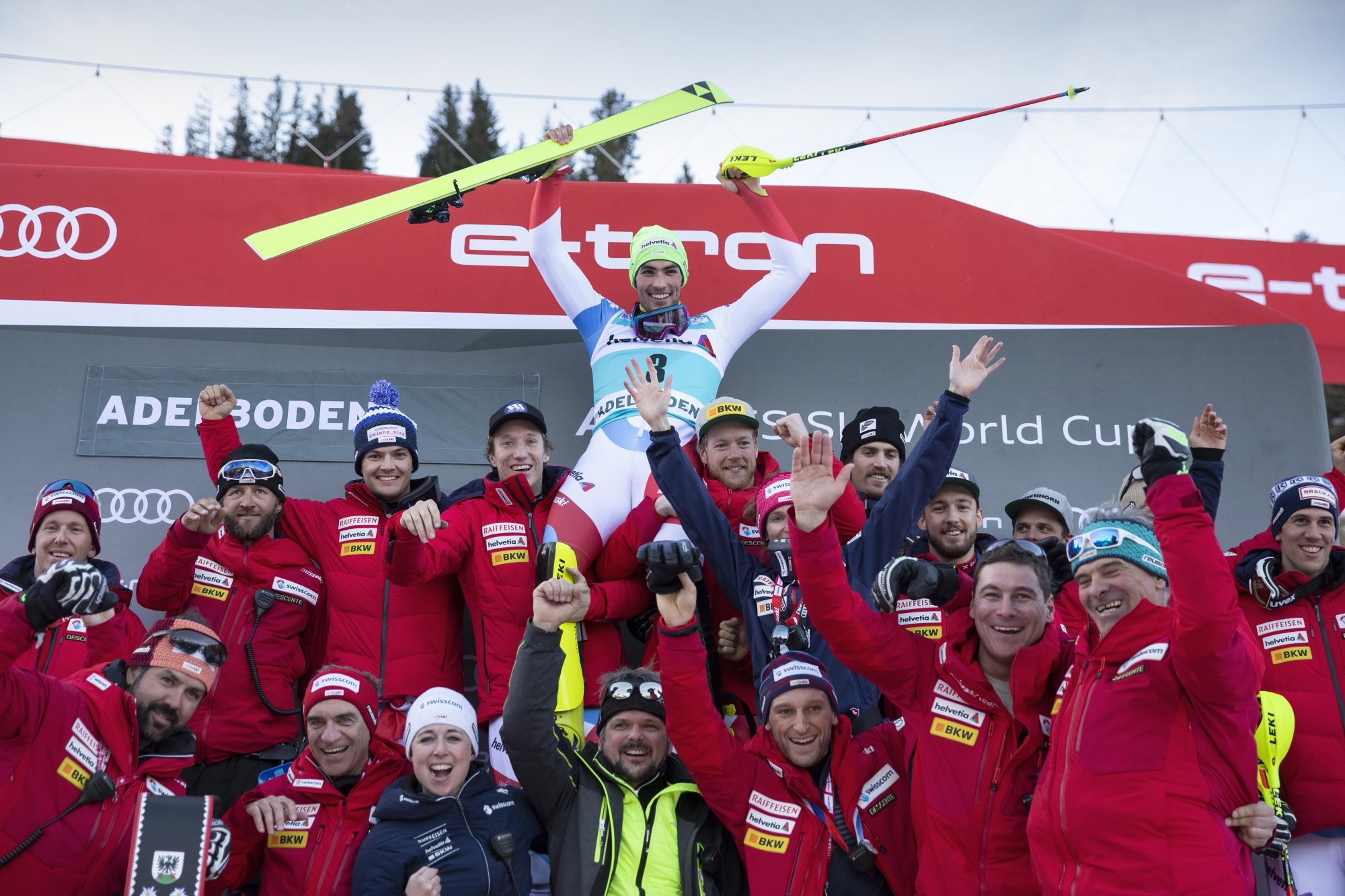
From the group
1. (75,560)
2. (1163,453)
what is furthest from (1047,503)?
(75,560)

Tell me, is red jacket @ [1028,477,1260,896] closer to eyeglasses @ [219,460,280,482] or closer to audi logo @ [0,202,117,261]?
eyeglasses @ [219,460,280,482]

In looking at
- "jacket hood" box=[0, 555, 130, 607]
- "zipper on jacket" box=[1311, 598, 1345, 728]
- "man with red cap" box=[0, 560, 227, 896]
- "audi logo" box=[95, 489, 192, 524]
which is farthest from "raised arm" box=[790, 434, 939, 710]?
"audi logo" box=[95, 489, 192, 524]

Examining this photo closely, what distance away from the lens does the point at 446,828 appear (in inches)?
150

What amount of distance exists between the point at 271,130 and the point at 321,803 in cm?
2198

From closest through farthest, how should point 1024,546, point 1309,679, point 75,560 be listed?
point 1024,546, point 1309,679, point 75,560

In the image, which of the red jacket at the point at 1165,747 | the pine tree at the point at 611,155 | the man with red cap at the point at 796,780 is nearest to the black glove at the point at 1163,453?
the red jacket at the point at 1165,747

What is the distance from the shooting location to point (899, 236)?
696cm

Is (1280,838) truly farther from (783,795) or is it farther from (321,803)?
(321,803)

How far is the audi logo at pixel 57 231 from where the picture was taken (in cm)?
649

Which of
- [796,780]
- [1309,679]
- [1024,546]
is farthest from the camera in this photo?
[1309,679]

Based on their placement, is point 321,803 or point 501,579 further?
point 501,579

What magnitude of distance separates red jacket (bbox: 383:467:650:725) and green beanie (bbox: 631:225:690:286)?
126 cm

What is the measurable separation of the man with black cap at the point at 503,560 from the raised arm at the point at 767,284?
1.15 metres

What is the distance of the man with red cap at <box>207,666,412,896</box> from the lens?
3816 mm
